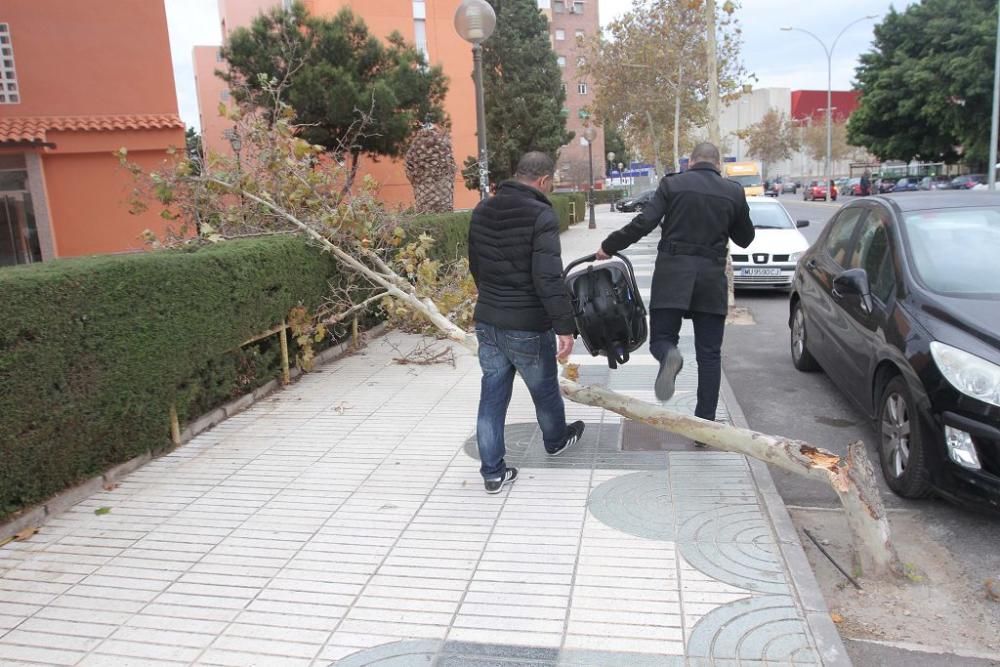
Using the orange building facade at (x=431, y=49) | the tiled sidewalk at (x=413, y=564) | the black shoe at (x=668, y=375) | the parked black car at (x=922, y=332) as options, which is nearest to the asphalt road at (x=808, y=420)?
the parked black car at (x=922, y=332)

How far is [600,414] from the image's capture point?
588 cm

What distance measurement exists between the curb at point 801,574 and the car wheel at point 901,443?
2.12ft

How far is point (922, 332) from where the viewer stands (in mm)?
4102

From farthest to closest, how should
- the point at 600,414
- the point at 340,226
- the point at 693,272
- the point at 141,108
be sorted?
the point at 141,108, the point at 340,226, the point at 600,414, the point at 693,272

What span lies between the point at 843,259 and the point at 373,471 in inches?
153

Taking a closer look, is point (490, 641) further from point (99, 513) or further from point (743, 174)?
point (743, 174)

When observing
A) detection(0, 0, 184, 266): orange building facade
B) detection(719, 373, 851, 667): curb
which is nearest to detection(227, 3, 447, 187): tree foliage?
detection(0, 0, 184, 266): orange building facade

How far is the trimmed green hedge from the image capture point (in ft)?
13.0

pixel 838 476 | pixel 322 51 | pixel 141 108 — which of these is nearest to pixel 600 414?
pixel 838 476

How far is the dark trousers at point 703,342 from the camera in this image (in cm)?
484

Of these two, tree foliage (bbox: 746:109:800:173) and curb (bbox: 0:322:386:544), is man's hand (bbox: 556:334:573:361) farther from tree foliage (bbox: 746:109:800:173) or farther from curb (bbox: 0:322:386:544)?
tree foliage (bbox: 746:109:800:173)

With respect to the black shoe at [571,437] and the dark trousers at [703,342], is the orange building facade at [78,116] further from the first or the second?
the dark trousers at [703,342]

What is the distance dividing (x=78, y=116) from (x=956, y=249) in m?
19.0

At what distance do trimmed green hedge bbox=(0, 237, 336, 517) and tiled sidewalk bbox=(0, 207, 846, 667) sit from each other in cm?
32
